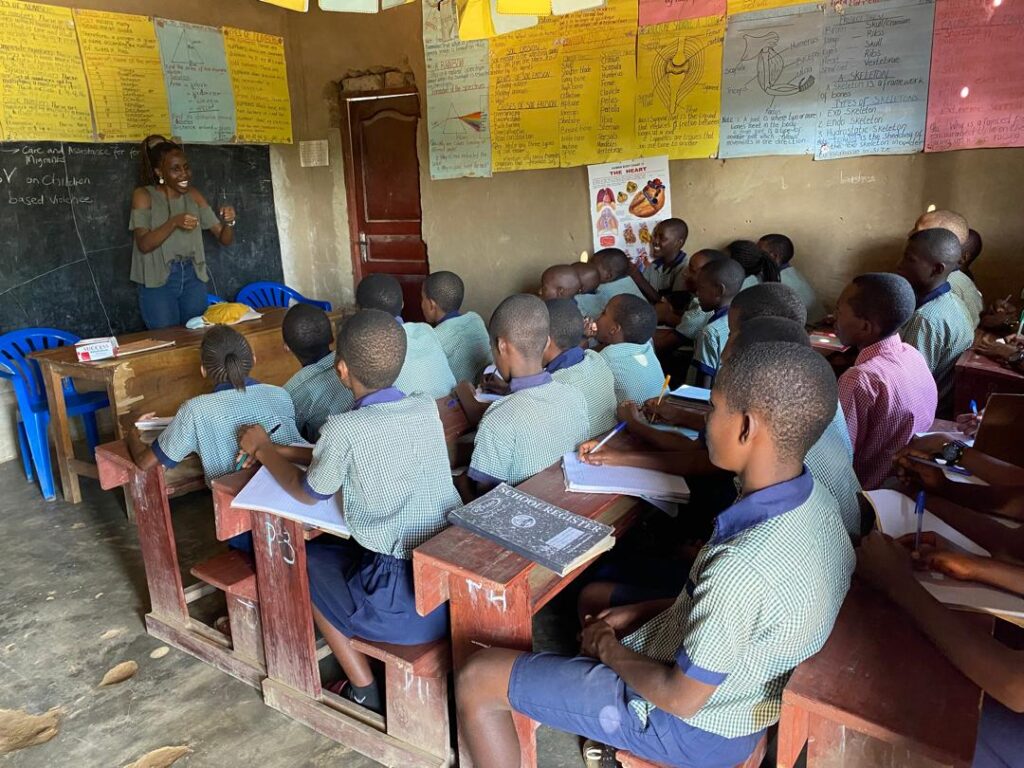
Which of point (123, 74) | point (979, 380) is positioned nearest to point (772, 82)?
point (979, 380)

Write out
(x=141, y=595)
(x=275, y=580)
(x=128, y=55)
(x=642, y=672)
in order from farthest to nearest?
(x=128, y=55)
(x=141, y=595)
(x=275, y=580)
(x=642, y=672)

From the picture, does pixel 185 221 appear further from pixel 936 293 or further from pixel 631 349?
pixel 936 293

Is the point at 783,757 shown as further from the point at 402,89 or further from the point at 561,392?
the point at 402,89

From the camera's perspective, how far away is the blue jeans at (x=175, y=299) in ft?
14.6

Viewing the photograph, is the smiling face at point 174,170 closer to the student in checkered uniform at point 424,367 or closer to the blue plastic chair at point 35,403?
the blue plastic chair at point 35,403

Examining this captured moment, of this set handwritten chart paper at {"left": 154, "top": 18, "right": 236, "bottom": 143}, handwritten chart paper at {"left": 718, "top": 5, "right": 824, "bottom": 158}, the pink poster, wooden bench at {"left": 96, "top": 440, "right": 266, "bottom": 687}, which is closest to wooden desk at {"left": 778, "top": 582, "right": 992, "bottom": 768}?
wooden bench at {"left": 96, "top": 440, "right": 266, "bottom": 687}

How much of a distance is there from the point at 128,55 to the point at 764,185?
406 cm

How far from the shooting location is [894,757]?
1146 mm

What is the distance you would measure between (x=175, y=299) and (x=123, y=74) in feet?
5.18

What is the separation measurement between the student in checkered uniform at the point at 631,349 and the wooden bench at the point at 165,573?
147 cm

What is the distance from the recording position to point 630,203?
474cm

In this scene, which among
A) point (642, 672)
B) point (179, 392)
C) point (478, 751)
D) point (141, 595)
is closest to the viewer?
point (642, 672)

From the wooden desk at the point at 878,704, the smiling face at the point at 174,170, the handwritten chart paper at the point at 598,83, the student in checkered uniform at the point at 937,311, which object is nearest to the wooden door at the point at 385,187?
the handwritten chart paper at the point at 598,83

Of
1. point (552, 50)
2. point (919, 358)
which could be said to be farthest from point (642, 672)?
point (552, 50)
